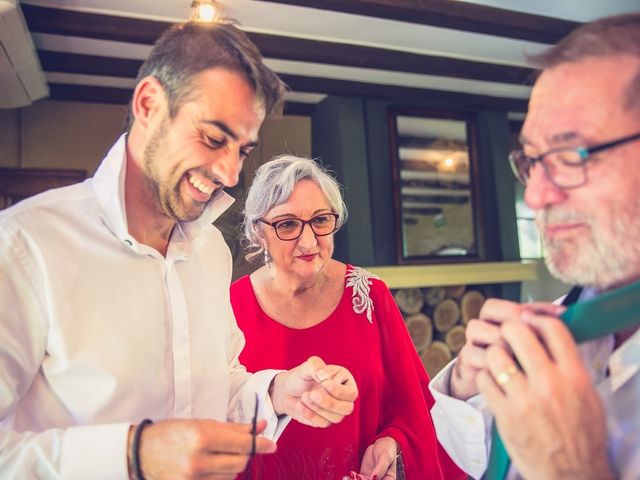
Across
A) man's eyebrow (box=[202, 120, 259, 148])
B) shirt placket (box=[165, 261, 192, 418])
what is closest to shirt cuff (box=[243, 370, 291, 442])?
shirt placket (box=[165, 261, 192, 418])

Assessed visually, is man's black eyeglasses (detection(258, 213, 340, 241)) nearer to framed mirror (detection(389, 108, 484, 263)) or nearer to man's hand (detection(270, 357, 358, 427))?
man's hand (detection(270, 357, 358, 427))

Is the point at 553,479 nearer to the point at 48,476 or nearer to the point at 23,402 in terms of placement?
the point at 48,476

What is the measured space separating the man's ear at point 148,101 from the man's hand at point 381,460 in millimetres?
1257

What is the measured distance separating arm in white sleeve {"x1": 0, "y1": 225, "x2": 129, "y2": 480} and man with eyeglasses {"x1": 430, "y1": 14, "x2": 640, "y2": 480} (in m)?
0.65

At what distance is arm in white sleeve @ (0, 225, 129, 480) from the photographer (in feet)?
3.13

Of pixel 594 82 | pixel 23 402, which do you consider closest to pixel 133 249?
pixel 23 402

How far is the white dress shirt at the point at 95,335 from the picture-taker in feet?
3.20

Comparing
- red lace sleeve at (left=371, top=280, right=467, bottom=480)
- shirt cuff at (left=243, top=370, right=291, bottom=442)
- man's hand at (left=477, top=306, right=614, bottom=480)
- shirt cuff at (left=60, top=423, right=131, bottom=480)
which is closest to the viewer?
man's hand at (left=477, top=306, right=614, bottom=480)

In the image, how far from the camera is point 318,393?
50.5 inches

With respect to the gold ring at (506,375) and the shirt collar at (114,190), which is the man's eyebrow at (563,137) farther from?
the shirt collar at (114,190)

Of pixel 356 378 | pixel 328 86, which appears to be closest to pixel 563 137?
pixel 356 378

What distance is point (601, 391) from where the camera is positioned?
3.01 ft

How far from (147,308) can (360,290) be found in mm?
1047

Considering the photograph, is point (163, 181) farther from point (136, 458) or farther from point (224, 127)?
point (136, 458)
